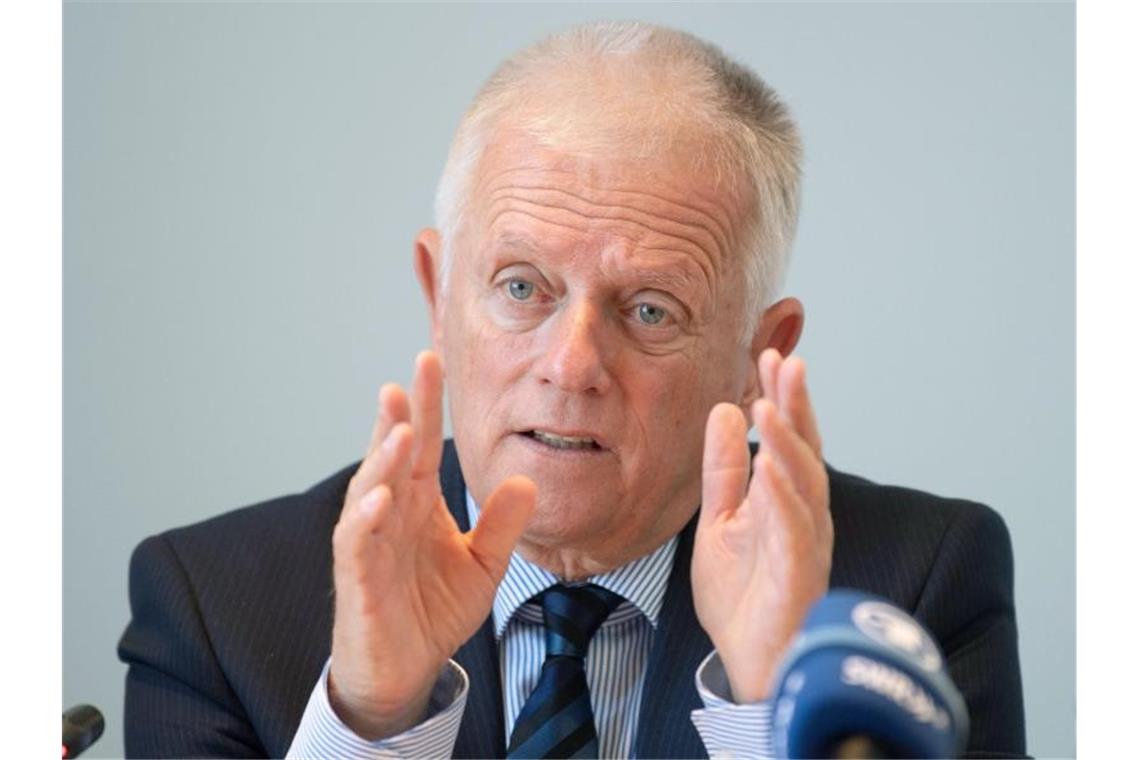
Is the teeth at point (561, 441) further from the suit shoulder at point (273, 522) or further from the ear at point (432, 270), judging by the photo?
the suit shoulder at point (273, 522)

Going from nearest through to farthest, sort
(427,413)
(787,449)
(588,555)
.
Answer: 1. (787,449)
2. (427,413)
3. (588,555)

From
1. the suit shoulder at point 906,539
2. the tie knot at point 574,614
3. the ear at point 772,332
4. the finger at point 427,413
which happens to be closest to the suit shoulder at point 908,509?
the suit shoulder at point 906,539

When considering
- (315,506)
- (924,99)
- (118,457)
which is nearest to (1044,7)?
(924,99)

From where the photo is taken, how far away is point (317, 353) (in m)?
3.80

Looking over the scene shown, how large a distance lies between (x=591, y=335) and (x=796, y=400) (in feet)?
1.77

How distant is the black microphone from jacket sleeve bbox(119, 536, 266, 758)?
1.48ft

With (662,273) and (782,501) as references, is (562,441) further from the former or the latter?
(782,501)

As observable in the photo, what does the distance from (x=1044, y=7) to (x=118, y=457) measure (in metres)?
2.23

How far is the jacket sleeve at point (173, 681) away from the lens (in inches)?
102

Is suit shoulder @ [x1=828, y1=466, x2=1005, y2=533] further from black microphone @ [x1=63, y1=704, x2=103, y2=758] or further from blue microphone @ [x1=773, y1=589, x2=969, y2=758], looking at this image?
blue microphone @ [x1=773, y1=589, x2=969, y2=758]

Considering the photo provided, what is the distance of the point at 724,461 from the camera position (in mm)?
2117

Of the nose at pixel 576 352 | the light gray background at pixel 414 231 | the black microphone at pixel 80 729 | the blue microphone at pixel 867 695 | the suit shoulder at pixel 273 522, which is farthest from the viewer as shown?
the light gray background at pixel 414 231

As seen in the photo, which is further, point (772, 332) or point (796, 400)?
point (772, 332)

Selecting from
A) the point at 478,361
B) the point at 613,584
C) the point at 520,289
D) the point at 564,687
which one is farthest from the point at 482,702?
the point at 520,289
